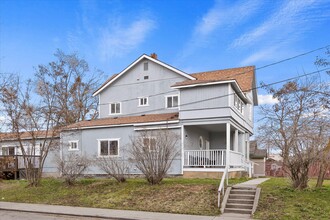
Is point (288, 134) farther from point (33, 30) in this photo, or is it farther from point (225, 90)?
point (33, 30)

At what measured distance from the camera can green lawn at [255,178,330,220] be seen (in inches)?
423

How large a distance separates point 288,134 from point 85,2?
10.5 m

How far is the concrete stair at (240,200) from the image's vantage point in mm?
11867

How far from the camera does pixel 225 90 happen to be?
19188 mm

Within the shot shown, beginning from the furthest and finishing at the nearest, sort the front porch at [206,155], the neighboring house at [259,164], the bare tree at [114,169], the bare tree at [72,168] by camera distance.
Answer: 1. the neighboring house at [259,164]
2. the front porch at [206,155]
3. the bare tree at [72,168]
4. the bare tree at [114,169]

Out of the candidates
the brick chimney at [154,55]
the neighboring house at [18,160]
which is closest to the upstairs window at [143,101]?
the brick chimney at [154,55]

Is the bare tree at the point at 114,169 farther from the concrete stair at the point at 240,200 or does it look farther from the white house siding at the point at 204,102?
the concrete stair at the point at 240,200

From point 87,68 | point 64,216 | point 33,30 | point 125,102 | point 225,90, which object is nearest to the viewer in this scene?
point 64,216

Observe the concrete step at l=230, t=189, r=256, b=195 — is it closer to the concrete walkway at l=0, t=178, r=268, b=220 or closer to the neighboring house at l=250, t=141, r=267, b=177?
the concrete walkway at l=0, t=178, r=268, b=220

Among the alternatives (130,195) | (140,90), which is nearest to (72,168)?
(130,195)

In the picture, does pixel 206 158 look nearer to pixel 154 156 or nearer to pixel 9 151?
pixel 154 156

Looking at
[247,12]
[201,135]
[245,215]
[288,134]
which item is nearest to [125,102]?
[201,135]

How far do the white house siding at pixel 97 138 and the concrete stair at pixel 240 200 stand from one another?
7.28 meters

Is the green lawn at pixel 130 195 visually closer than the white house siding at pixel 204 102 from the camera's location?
Yes
